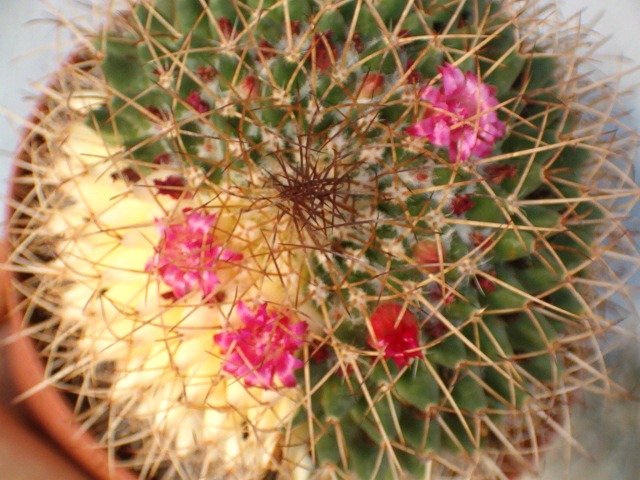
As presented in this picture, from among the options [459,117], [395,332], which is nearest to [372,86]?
[459,117]

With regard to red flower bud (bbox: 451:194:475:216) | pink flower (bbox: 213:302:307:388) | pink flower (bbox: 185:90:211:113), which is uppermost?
red flower bud (bbox: 451:194:475:216)

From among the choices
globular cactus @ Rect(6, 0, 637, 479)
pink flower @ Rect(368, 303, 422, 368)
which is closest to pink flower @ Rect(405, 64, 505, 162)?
globular cactus @ Rect(6, 0, 637, 479)

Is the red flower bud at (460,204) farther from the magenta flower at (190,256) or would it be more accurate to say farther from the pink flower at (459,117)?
the magenta flower at (190,256)

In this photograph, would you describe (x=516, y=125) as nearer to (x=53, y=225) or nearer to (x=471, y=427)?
(x=471, y=427)

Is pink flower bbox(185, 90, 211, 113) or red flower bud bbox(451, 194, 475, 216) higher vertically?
red flower bud bbox(451, 194, 475, 216)

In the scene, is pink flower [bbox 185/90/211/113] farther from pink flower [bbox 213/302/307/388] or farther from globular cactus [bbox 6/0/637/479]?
pink flower [bbox 213/302/307/388]

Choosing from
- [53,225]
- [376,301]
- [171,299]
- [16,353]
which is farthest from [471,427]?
[16,353]

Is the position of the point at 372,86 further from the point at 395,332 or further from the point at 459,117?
the point at 395,332
